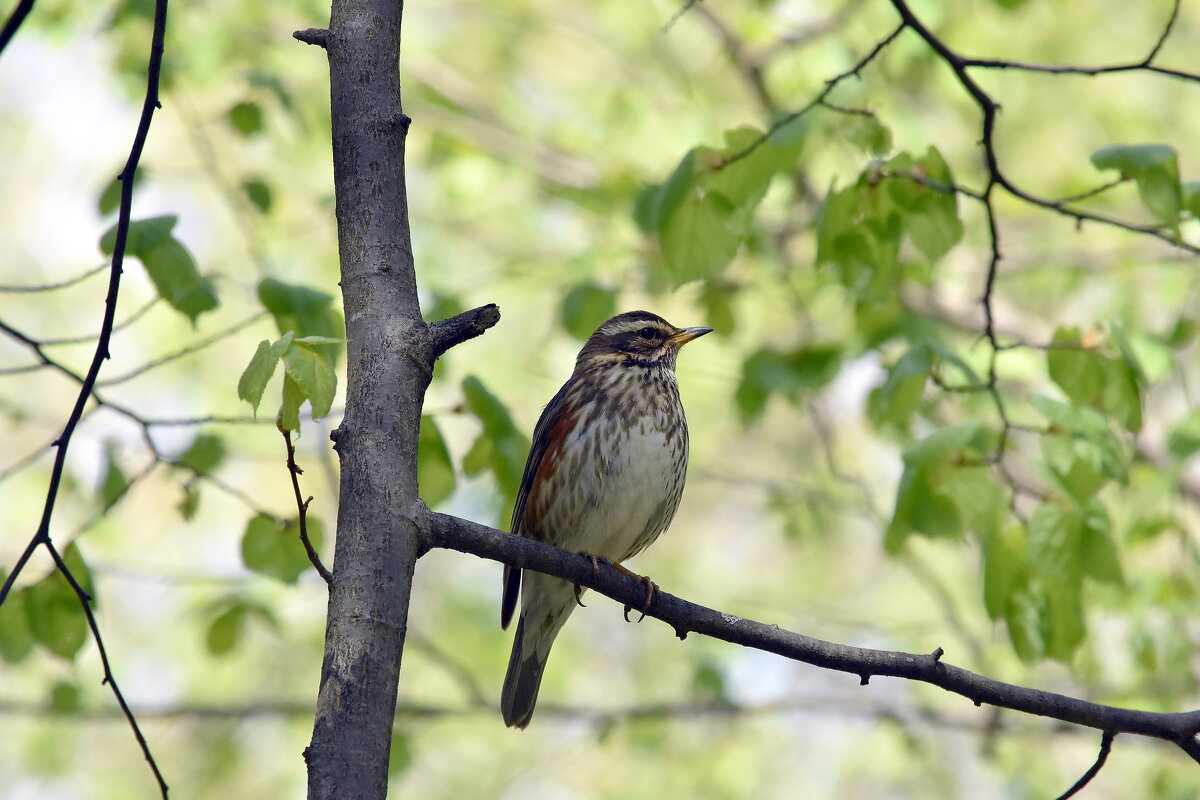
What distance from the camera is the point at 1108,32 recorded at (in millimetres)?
11609

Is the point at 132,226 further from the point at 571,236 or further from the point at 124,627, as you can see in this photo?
the point at 124,627

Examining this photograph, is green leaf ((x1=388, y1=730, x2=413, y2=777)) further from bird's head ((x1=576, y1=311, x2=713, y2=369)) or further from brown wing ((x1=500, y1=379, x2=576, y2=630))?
bird's head ((x1=576, y1=311, x2=713, y2=369))

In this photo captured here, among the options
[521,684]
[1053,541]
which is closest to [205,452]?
[521,684]

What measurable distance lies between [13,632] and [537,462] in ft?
7.69

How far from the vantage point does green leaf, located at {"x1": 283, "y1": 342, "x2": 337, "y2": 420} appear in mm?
2791

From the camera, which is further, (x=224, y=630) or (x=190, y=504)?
(x=224, y=630)

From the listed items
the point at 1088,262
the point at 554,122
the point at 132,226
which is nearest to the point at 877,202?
the point at 132,226

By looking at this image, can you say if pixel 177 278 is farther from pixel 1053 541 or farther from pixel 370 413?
pixel 1053 541

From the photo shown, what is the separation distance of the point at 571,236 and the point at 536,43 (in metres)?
3.37

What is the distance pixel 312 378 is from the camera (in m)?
2.82

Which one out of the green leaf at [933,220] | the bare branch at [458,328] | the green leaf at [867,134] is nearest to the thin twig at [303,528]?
the bare branch at [458,328]

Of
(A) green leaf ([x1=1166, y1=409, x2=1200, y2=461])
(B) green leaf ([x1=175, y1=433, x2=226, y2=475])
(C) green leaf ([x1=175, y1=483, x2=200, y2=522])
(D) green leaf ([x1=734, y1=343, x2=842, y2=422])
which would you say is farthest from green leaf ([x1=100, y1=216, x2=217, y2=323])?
(A) green leaf ([x1=1166, y1=409, x2=1200, y2=461])

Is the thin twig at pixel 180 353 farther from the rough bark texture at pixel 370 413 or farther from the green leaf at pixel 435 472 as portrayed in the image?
the rough bark texture at pixel 370 413

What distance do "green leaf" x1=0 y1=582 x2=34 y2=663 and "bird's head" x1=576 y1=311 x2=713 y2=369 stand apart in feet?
9.43
